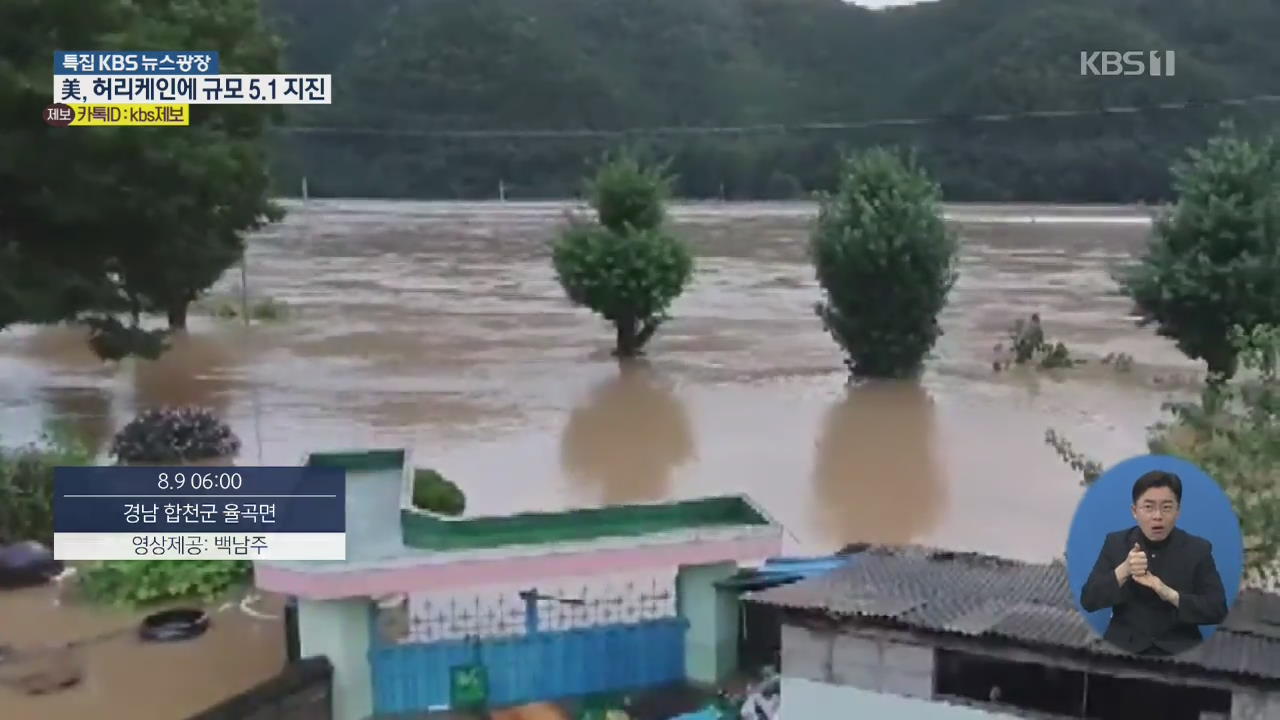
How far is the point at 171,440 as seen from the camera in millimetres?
15164

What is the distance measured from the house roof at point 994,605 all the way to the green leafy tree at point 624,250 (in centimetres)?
1552

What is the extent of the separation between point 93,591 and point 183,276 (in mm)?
4649

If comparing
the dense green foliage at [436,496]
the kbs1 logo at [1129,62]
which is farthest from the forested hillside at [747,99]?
the dense green foliage at [436,496]

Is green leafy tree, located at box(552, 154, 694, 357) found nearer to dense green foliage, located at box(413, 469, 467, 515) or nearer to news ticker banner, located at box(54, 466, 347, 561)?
dense green foliage, located at box(413, 469, 467, 515)

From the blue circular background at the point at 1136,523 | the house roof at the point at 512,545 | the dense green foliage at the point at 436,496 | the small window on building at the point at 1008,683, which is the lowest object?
the dense green foliage at the point at 436,496

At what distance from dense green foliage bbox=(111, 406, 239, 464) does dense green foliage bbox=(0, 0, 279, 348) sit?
1.55 metres

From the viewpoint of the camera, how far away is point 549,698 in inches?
305

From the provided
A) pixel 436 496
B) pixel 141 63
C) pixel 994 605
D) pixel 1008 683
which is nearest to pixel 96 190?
pixel 141 63

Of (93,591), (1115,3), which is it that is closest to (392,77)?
(1115,3)

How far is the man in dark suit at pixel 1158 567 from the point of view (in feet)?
14.3

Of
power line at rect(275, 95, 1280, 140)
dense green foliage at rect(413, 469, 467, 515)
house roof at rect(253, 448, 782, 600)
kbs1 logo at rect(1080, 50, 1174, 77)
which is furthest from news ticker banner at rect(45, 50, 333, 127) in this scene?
kbs1 logo at rect(1080, 50, 1174, 77)

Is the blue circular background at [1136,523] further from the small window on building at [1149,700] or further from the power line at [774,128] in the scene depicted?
the power line at [774,128]

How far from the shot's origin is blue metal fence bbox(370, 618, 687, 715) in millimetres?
7547

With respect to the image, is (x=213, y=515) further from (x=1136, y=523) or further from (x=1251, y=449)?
(x=1251, y=449)
